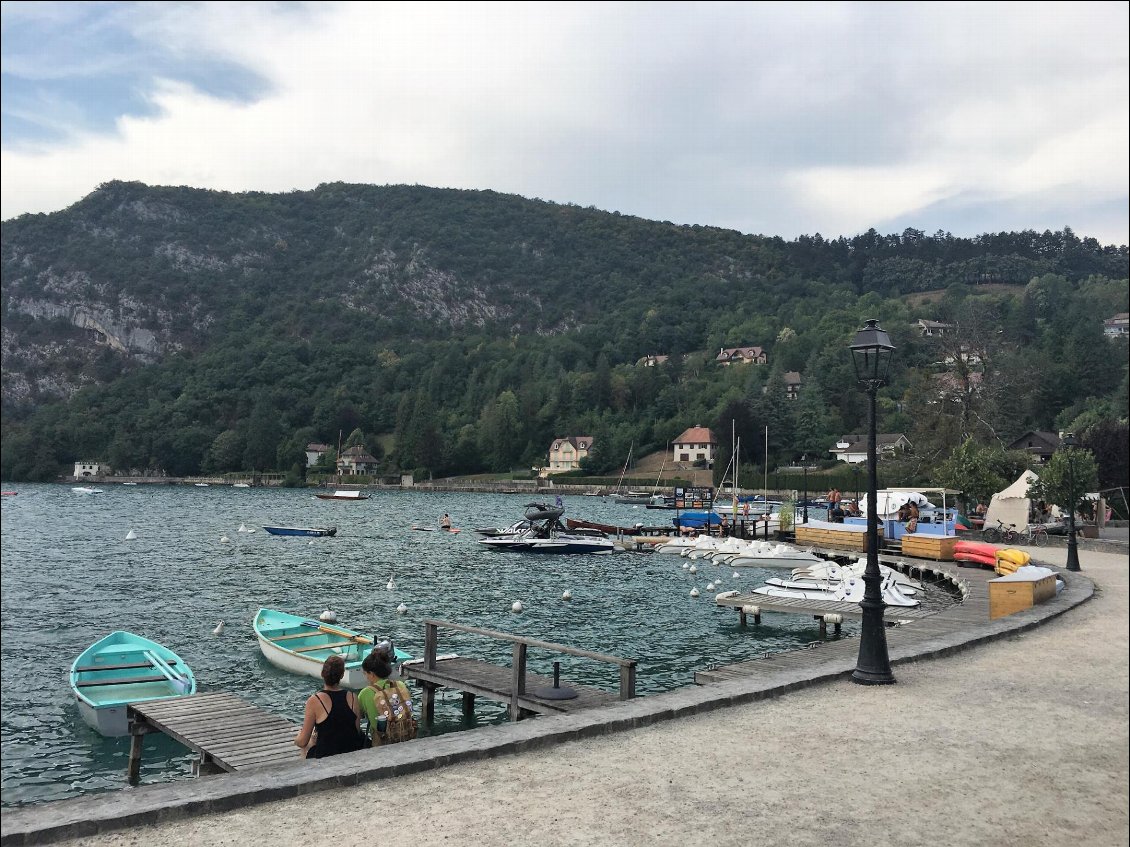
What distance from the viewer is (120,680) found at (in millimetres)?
15156

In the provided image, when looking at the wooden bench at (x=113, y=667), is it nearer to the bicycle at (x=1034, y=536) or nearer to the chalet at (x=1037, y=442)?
the bicycle at (x=1034, y=536)

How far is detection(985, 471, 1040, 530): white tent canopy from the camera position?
3703 centimetres

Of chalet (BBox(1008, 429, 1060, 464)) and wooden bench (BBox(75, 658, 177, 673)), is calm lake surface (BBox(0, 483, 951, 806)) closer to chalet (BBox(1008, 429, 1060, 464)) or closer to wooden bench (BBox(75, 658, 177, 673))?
wooden bench (BBox(75, 658, 177, 673))

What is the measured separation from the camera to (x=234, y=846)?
18.2 ft

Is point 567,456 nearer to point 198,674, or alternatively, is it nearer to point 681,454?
point 681,454

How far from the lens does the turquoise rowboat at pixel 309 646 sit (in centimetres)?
1733

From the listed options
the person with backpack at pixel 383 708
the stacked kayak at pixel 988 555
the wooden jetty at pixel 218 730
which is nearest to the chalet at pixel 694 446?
the stacked kayak at pixel 988 555

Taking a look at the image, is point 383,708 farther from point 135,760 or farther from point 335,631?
point 335,631

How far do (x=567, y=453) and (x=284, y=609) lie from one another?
388ft

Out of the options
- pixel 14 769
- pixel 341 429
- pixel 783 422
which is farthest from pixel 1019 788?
pixel 341 429

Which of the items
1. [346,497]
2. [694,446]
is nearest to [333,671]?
[346,497]

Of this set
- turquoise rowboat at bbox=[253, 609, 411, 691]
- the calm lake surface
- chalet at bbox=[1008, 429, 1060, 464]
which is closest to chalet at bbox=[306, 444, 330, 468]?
the calm lake surface

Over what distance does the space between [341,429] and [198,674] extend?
156453mm

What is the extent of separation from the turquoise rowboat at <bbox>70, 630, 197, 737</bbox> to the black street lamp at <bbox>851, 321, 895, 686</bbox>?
419 inches
